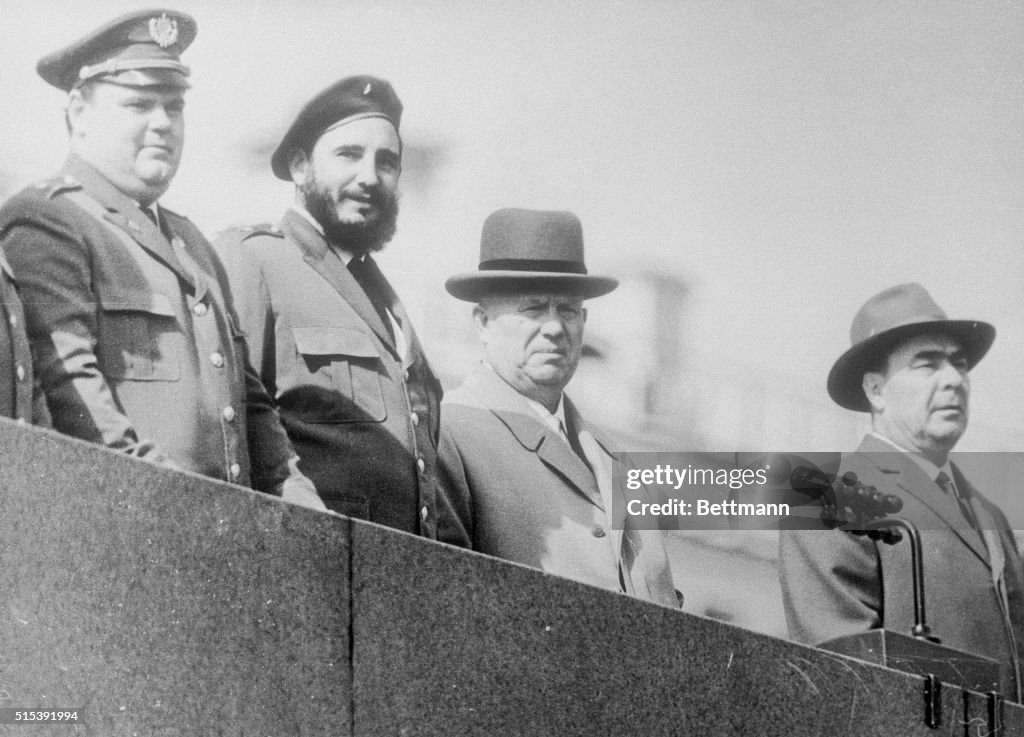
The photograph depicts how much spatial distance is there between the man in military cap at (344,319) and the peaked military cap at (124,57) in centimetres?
44

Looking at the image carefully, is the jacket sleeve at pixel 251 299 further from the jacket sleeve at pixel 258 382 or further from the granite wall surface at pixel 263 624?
the granite wall surface at pixel 263 624

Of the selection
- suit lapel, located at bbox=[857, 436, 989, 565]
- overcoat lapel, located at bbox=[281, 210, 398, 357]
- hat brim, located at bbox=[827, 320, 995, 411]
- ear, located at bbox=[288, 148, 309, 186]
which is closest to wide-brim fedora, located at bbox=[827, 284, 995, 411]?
hat brim, located at bbox=[827, 320, 995, 411]

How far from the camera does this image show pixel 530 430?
6484 mm

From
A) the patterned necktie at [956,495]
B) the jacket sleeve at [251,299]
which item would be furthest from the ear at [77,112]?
the patterned necktie at [956,495]

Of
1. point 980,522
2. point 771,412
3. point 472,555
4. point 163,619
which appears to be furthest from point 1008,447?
point 163,619

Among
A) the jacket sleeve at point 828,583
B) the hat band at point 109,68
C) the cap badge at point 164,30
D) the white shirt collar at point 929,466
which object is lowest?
the jacket sleeve at point 828,583

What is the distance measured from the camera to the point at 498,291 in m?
6.50

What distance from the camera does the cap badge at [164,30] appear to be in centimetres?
629

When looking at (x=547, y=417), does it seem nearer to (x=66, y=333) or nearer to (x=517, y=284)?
(x=517, y=284)

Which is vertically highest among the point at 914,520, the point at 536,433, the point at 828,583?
the point at 536,433

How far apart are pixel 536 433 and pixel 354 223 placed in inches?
35.3

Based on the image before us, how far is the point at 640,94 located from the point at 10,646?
3148mm

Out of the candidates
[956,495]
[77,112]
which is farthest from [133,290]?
[956,495]

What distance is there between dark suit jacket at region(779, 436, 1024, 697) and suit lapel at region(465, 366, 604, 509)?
690 mm
